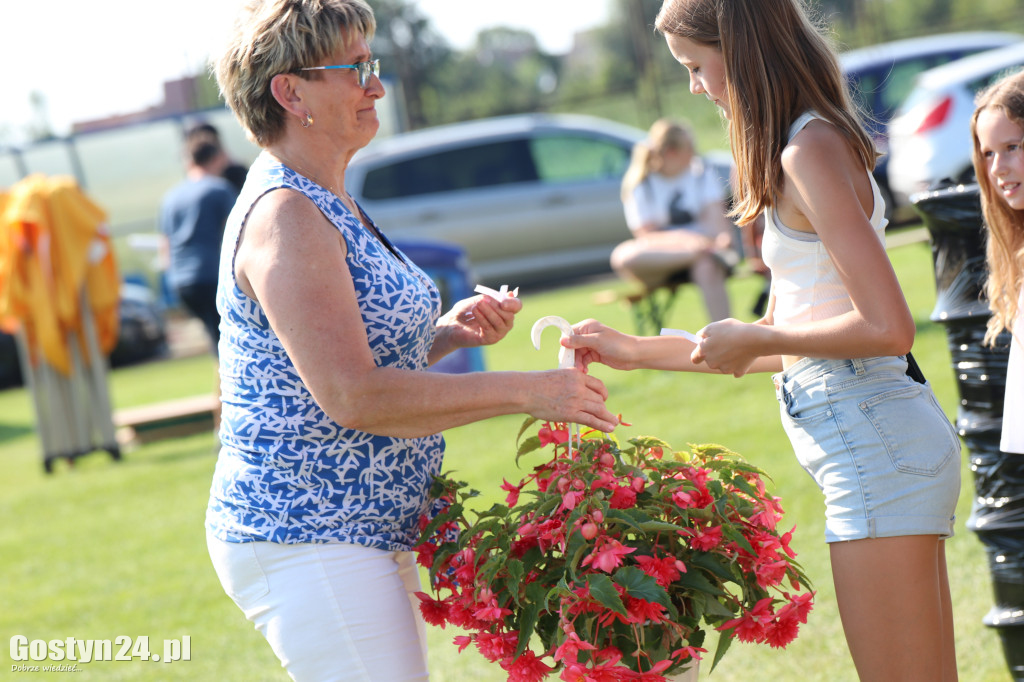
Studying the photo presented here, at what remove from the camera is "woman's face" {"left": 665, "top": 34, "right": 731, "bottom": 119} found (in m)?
2.03

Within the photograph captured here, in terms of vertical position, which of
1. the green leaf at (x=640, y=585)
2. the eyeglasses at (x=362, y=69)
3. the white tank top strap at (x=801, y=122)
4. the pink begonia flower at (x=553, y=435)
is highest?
the eyeglasses at (x=362, y=69)

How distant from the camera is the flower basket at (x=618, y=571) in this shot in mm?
1869

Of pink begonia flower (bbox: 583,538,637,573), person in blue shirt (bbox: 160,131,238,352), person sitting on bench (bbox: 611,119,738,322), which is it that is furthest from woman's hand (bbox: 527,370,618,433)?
person sitting on bench (bbox: 611,119,738,322)

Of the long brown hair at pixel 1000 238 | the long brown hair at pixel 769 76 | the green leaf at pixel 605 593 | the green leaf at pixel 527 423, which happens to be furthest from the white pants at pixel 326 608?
the long brown hair at pixel 1000 238

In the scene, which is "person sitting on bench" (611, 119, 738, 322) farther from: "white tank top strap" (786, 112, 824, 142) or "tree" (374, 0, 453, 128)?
"tree" (374, 0, 453, 128)

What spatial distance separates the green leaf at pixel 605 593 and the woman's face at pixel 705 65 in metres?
0.93

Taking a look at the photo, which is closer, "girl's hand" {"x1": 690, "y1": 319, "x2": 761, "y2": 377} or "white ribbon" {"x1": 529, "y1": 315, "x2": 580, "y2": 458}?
"girl's hand" {"x1": 690, "y1": 319, "x2": 761, "y2": 377}

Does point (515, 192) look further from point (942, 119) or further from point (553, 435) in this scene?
point (553, 435)

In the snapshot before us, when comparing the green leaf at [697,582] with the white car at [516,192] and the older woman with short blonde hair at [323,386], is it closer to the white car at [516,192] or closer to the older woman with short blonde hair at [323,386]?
the older woman with short blonde hair at [323,386]

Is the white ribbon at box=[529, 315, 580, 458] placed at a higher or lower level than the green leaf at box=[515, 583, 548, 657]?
higher

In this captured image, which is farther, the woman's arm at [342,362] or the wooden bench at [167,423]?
the wooden bench at [167,423]

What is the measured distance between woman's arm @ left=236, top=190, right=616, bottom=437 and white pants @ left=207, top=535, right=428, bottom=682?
309 mm

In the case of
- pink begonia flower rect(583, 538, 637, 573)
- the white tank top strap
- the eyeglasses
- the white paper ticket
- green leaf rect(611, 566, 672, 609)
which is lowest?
green leaf rect(611, 566, 672, 609)

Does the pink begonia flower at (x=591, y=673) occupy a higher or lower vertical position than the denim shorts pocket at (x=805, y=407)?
lower
